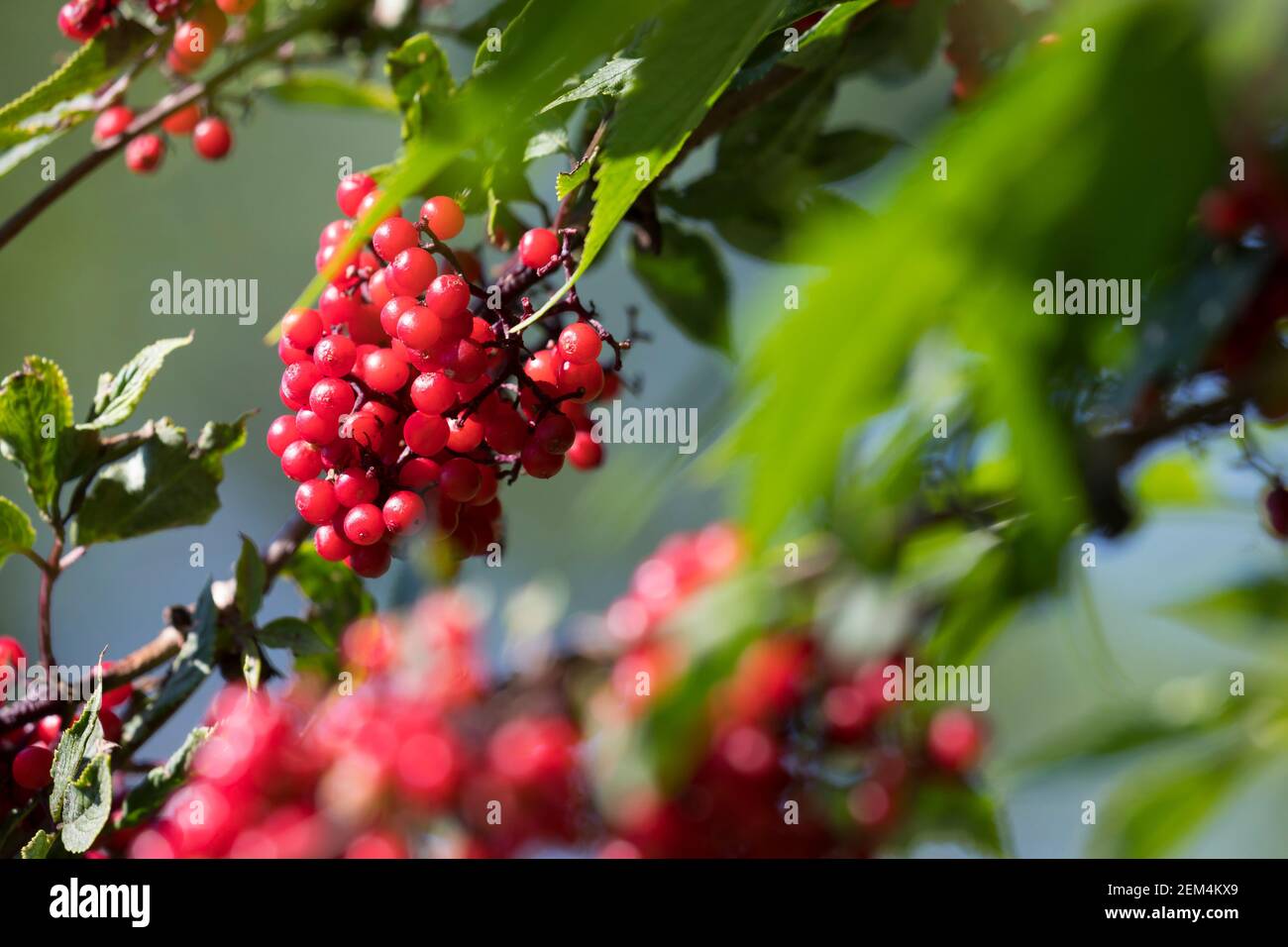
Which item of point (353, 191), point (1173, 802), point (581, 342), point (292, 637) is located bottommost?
point (1173, 802)

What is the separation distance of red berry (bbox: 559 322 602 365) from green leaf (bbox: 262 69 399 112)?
1.22 ft

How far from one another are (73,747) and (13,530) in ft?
0.53

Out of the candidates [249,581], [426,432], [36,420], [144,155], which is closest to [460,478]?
[426,432]

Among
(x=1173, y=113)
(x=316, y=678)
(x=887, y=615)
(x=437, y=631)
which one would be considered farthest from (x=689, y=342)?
(x=1173, y=113)

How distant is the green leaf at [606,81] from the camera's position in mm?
417

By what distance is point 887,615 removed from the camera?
2.47 ft

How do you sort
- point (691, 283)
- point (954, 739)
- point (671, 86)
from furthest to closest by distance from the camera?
1. point (954, 739)
2. point (691, 283)
3. point (671, 86)

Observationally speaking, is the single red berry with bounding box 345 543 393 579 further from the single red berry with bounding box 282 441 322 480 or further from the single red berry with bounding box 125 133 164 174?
the single red berry with bounding box 125 133 164 174

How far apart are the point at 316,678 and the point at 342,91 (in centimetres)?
41

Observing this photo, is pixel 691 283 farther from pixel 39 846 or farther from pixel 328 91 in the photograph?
pixel 39 846

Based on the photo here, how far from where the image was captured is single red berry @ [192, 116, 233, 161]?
2.90ft

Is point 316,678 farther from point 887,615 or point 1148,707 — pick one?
point 1148,707

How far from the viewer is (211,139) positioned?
89 cm

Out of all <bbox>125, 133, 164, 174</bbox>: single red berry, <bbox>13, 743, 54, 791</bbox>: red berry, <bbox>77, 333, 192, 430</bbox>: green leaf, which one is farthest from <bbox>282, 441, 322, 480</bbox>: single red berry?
<bbox>125, 133, 164, 174</bbox>: single red berry
